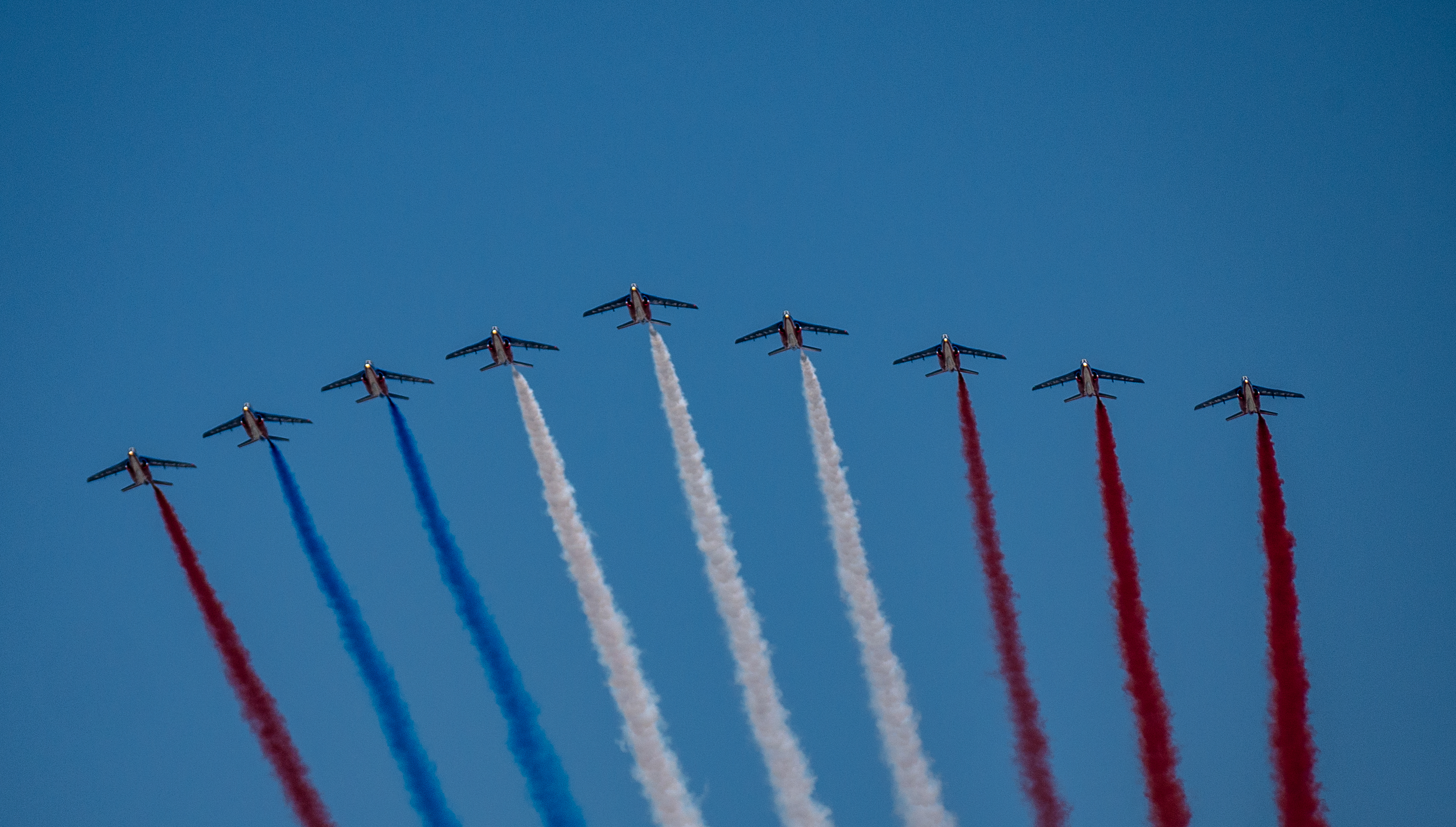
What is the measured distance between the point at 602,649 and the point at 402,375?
14.4m

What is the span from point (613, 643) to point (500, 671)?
19.0 feet

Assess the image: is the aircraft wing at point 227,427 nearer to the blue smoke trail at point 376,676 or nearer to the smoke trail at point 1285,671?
the blue smoke trail at point 376,676

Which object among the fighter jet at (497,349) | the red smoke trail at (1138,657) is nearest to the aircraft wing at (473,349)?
the fighter jet at (497,349)

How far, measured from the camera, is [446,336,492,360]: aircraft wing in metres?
73.8

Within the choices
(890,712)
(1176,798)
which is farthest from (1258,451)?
(890,712)

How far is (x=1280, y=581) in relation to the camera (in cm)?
6975

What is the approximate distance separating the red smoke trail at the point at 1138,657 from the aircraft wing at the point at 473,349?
25.5 meters

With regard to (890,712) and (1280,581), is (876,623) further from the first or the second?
(1280,581)

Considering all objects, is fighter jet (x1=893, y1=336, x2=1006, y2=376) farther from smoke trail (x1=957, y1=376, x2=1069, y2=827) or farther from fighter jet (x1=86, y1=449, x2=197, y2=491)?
fighter jet (x1=86, y1=449, x2=197, y2=491)

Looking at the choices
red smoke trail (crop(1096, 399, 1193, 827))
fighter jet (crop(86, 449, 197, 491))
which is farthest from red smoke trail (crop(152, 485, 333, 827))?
red smoke trail (crop(1096, 399, 1193, 827))

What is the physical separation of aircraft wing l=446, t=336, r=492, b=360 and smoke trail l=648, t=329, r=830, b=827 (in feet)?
22.8

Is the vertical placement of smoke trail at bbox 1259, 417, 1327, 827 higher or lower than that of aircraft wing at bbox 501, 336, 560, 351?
lower

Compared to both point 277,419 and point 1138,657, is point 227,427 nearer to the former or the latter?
point 277,419

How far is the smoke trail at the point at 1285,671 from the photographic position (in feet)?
220
